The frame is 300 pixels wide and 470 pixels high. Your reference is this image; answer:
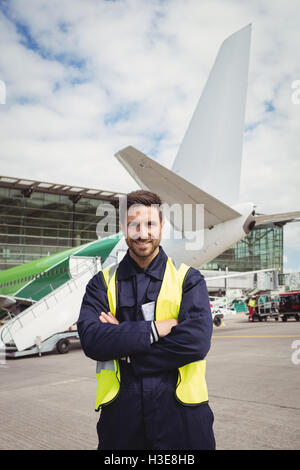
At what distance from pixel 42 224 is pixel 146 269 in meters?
44.4

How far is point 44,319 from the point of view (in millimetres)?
13180

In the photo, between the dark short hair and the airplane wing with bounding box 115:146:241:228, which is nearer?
the dark short hair

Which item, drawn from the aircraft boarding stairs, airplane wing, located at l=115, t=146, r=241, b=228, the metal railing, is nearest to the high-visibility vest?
airplane wing, located at l=115, t=146, r=241, b=228

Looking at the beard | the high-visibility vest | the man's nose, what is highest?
the man's nose

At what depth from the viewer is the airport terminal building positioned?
138 feet

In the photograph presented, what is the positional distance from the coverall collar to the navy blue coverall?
40 millimetres

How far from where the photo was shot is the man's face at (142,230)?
2037 millimetres

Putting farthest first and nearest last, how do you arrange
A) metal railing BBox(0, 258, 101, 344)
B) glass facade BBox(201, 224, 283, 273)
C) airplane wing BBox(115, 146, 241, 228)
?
1. glass facade BBox(201, 224, 283, 273)
2. metal railing BBox(0, 258, 101, 344)
3. airplane wing BBox(115, 146, 241, 228)

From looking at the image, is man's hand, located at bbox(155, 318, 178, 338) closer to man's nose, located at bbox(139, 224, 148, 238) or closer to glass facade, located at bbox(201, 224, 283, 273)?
man's nose, located at bbox(139, 224, 148, 238)

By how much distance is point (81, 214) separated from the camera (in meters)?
46.7

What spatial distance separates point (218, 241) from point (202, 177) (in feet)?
7.28

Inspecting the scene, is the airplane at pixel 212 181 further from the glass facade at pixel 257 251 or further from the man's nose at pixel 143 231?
the glass facade at pixel 257 251

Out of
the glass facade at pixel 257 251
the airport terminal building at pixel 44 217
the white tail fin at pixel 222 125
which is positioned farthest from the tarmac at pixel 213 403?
the glass facade at pixel 257 251

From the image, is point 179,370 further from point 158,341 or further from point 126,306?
point 126,306
